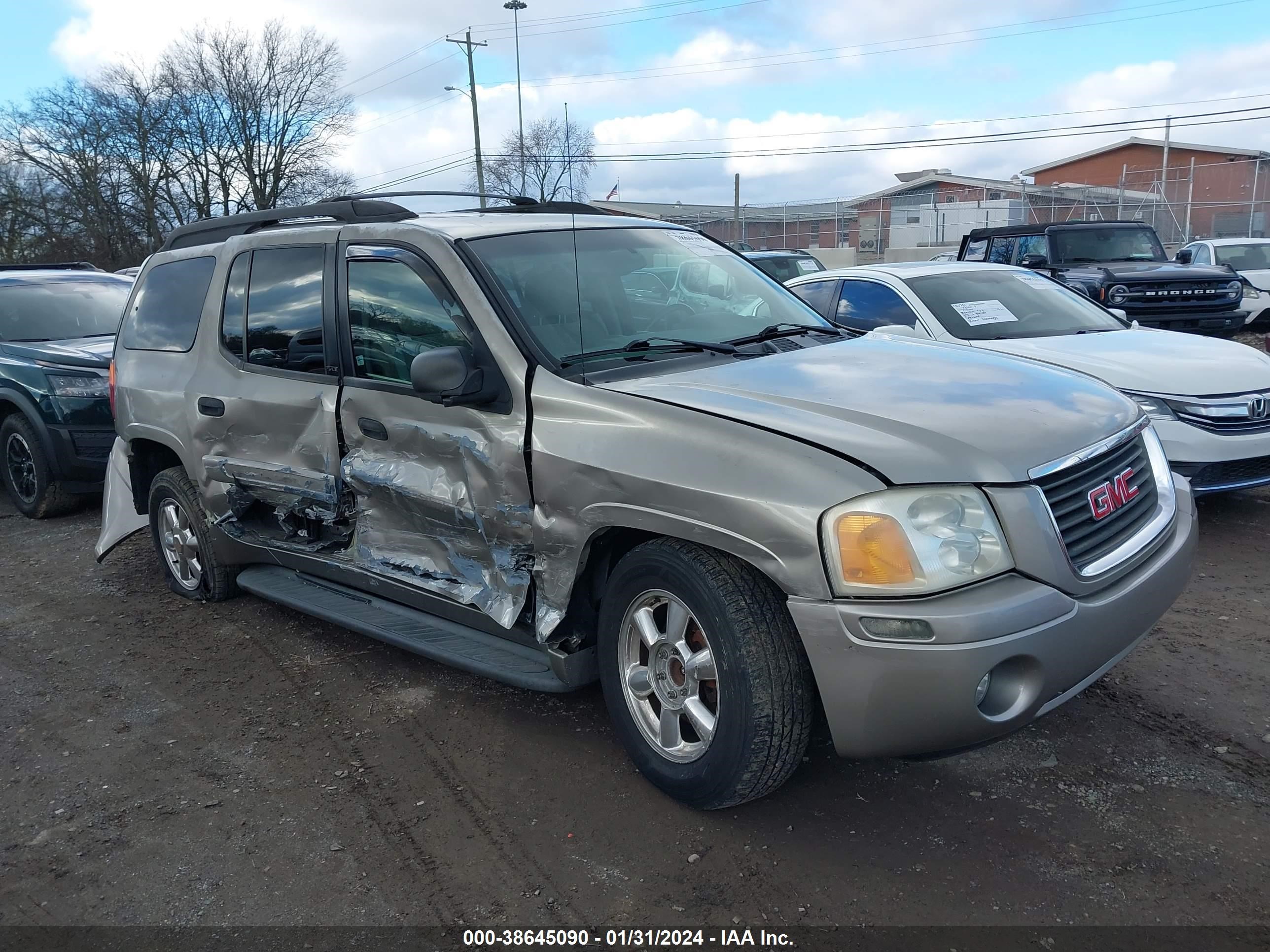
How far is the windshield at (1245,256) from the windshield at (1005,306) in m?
11.6

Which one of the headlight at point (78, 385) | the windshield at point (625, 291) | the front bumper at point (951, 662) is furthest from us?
the headlight at point (78, 385)

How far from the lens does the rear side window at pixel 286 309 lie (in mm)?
4172

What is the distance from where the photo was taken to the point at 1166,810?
2988 millimetres

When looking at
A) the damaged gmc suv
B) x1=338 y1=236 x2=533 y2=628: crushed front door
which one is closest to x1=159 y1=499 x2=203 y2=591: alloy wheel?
the damaged gmc suv

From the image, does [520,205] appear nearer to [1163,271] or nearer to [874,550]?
[874,550]

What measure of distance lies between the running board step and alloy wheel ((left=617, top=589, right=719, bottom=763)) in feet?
1.00

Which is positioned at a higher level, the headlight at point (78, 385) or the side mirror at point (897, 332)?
the side mirror at point (897, 332)

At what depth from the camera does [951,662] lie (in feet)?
8.08

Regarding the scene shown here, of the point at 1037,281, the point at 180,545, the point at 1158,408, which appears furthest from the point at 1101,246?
the point at 180,545

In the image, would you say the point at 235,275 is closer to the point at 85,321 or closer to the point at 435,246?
the point at 435,246

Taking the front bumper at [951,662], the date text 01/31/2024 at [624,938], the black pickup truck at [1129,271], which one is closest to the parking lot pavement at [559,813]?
the date text 01/31/2024 at [624,938]

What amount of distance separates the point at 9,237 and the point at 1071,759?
49615 millimetres

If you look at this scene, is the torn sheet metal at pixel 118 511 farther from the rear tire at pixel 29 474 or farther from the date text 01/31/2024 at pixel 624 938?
the date text 01/31/2024 at pixel 624 938

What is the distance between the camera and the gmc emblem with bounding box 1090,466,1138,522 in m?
2.89
